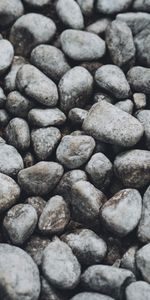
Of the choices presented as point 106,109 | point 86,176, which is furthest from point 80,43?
point 86,176

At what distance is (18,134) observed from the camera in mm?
1179

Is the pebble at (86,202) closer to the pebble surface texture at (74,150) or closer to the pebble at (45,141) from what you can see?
the pebble surface texture at (74,150)

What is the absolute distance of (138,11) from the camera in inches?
54.6

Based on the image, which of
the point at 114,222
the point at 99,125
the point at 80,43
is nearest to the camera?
the point at 114,222

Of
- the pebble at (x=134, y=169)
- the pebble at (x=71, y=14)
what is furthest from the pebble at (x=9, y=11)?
the pebble at (x=134, y=169)

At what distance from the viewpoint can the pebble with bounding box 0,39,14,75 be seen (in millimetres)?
1277

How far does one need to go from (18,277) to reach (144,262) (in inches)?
9.9

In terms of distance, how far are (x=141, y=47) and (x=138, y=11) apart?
0.13 m

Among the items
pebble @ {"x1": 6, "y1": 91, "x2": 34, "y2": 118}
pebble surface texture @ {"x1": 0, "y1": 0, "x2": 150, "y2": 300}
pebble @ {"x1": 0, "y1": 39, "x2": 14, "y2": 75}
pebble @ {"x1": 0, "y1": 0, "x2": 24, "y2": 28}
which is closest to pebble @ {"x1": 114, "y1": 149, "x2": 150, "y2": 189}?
pebble surface texture @ {"x1": 0, "y1": 0, "x2": 150, "y2": 300}

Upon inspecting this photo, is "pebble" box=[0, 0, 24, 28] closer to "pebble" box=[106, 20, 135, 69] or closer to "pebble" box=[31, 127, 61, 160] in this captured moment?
"pebble" box=[106, 20, 135, 69]

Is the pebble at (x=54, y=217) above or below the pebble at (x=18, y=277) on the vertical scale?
above

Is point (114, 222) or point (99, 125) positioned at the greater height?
point (99, 125)

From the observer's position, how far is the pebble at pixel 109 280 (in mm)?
978

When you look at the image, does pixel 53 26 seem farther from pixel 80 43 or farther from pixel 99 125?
pixel 99 125
